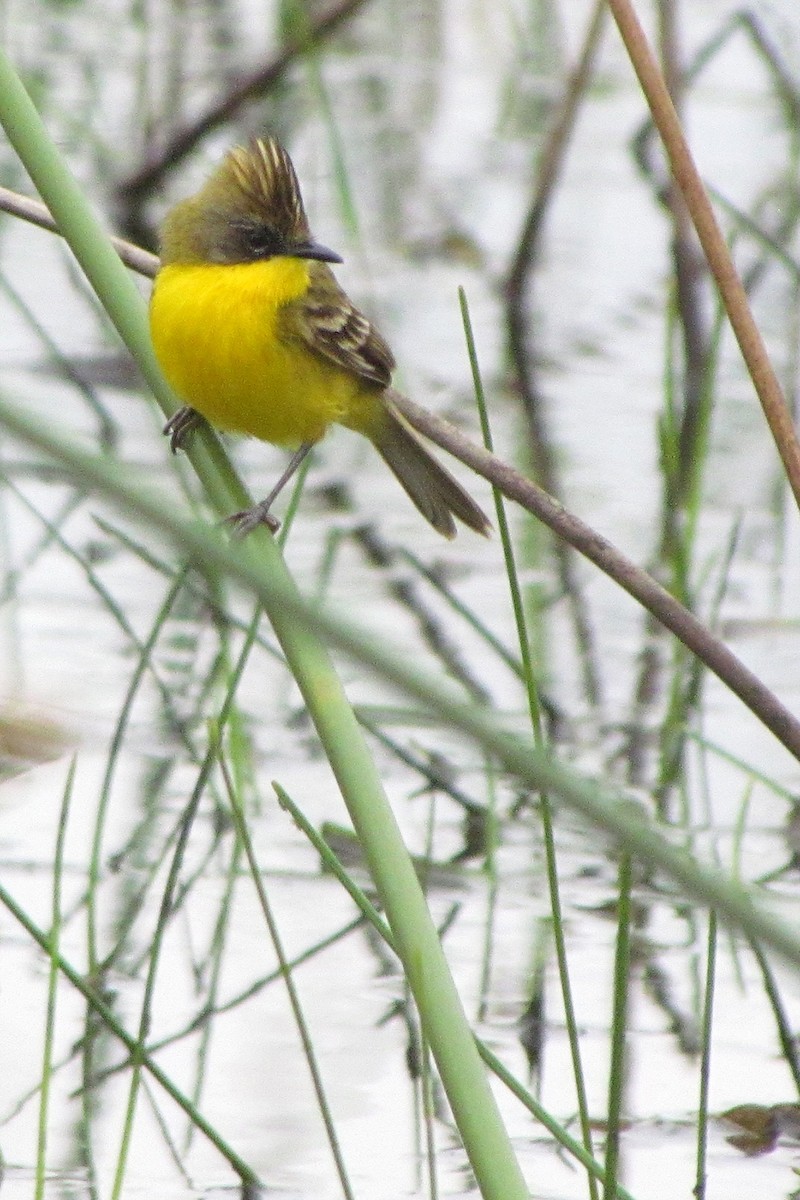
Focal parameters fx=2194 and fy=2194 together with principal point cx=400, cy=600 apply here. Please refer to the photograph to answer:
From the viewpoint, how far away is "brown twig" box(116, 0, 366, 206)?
956cm

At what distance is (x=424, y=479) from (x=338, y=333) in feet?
1.89

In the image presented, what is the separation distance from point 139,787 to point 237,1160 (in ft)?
5.56

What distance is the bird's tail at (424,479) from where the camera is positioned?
525cm

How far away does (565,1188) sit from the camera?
3.94 meters

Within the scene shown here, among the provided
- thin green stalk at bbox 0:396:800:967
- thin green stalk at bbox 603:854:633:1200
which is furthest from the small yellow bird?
thin green stalk at bbox 0:396:800:967

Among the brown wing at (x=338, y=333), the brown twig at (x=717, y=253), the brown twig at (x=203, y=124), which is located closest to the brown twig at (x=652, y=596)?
the brown twig at (x=717, y=253)

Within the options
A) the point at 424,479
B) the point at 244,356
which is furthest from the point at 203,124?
the point at 244,356

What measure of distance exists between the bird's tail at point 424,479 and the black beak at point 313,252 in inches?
21.8

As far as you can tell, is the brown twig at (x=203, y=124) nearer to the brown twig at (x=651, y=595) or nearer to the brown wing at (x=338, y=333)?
the brown wing at (x=338, y=333)

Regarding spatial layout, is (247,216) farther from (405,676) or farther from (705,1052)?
(405,676)

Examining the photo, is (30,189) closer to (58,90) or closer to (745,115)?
(58,90)

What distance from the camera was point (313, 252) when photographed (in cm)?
477

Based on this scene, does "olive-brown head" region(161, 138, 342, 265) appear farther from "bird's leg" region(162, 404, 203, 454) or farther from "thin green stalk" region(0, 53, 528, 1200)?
"thin green stalk" region(0, 53, 528, 1200)

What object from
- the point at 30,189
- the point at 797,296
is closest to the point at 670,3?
the point at 797,296
